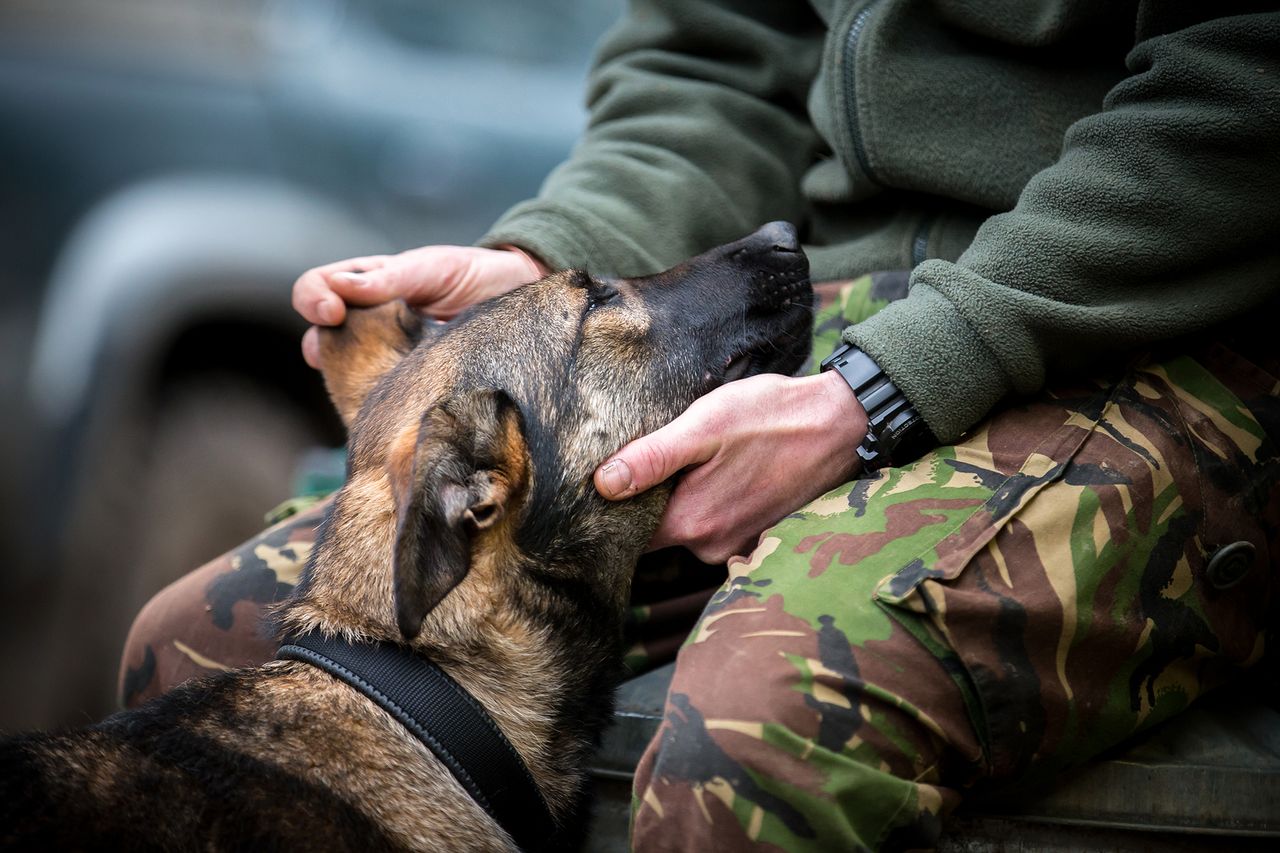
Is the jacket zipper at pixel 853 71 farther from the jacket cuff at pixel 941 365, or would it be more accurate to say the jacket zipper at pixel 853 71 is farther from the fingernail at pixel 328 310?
the fingernail at pixel 328 310

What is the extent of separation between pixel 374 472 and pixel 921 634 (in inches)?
45.0

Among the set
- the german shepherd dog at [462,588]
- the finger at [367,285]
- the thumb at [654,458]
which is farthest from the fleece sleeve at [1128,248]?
the finger at [367,285]

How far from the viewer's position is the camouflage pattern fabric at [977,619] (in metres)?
1.71

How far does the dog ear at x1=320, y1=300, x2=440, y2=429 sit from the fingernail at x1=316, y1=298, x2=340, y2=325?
4cm

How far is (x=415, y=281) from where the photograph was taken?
2.83 metres

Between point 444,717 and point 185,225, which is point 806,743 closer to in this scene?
point 444,717

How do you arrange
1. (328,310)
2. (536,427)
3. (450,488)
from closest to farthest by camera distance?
(450,488), (536,427), (328,310)

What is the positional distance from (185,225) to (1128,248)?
378 cm

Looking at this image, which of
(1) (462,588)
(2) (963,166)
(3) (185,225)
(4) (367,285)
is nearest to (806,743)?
(1) (462,588)

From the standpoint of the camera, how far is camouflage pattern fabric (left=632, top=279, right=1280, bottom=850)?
171 cm

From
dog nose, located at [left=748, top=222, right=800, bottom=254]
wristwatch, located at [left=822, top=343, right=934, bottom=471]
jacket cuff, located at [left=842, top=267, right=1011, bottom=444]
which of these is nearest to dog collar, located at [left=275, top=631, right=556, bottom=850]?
wristwatch, located at [left=822, top=343, right=934, bottom=471]

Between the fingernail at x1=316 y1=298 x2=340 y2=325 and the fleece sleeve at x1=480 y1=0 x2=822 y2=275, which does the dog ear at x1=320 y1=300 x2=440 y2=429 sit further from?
the fleece sleeve at x1=480 y1=0 x2=822 y2=275

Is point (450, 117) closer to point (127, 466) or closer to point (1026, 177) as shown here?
point (127, 466)

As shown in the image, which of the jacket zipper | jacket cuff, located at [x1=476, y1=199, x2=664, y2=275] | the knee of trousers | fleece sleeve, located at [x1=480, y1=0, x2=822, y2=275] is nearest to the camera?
the knee of trousers
